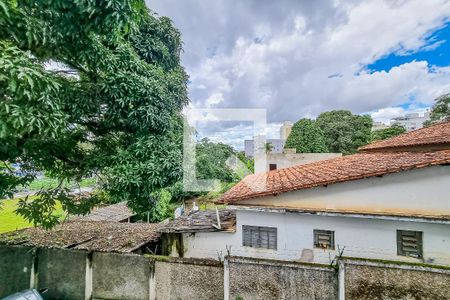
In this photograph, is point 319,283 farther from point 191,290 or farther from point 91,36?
point 91,36

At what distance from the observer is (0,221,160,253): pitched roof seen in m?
8.08

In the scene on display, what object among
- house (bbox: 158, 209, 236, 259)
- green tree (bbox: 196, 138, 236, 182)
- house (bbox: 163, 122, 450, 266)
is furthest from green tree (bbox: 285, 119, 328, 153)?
house (bbox: 158, 209, 236, 259)

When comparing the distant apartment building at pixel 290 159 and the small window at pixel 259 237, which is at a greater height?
the distant apartment building at pixel 290 159

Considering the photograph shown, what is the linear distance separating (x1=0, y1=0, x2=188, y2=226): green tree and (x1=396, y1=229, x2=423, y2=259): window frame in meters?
6.12

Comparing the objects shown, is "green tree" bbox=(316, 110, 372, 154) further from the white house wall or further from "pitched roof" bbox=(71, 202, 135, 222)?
the white house wall

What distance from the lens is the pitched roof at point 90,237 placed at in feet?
26.5

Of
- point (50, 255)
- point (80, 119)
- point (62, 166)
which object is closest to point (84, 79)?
point (80, 119)

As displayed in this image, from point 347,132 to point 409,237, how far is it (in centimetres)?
3096

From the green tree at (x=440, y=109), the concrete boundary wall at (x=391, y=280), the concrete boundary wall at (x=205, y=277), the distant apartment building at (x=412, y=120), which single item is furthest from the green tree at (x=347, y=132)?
the distant apartment building at (x=412, y=120)

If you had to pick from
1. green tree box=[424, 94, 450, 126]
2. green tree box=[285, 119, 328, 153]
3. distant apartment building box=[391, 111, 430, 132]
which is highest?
distant apartment building box=[391, 111, 430, 132]

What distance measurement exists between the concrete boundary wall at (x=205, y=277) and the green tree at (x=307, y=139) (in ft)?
92.4

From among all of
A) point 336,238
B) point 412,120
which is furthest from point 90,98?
point 412,120

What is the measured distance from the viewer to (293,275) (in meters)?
5.83

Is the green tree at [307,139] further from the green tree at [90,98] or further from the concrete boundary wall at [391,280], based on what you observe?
the concrete boundary wall at [391,280]
